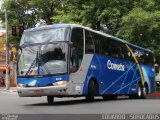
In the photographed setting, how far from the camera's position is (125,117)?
45.7 ft

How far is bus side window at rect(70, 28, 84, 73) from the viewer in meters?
20.2

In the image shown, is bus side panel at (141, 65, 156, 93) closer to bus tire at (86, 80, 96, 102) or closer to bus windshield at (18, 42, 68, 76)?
bus tire at (86, 80, 96, 102)

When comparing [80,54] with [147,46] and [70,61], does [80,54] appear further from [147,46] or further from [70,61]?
[147,46]

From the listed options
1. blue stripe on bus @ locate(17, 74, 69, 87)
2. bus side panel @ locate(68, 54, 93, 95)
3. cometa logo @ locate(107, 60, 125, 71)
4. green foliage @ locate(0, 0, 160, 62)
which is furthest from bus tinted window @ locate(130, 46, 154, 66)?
blue stripe on bus @ locate(17, 74, 69, 87)

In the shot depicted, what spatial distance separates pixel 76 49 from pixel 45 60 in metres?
1.55

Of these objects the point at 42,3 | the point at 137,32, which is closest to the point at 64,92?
the point at 137,32

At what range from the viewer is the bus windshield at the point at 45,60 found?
65.2 ft

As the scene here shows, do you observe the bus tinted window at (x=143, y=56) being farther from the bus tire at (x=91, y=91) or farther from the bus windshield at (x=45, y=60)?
Answer: the bus windshield at (x=45, y=60)

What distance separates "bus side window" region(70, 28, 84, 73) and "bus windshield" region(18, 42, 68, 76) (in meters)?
0.43

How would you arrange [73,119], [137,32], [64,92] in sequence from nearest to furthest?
[73,119], [64,92], [137,32]

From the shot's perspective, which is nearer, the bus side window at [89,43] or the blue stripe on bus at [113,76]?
the bus side window at [89,43]

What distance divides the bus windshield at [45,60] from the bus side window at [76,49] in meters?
0.43

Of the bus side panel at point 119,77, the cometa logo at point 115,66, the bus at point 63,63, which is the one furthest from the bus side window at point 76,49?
the cometa logo at point 115,66

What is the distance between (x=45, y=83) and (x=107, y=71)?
16.8 ft
